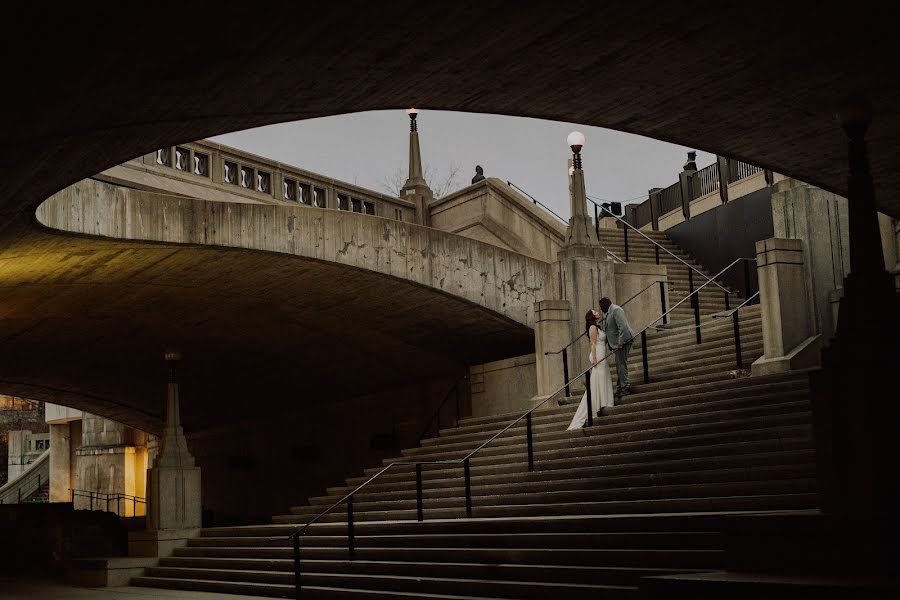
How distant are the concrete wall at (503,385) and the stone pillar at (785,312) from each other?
18.2 ft

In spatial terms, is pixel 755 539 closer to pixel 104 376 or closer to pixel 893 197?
pixel 893 197

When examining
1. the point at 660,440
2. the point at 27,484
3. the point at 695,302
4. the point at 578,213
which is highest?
the point at 578,213

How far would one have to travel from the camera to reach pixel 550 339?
19.6 meters

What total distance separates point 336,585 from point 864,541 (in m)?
7.95

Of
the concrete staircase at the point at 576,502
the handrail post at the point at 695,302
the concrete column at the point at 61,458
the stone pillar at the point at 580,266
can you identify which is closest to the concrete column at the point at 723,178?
the handrail post at the point at 695,302

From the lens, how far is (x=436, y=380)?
25062 millimetres

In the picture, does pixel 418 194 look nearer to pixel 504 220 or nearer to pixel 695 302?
pixel 504 220

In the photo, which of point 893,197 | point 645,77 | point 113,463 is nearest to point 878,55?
point 645,77

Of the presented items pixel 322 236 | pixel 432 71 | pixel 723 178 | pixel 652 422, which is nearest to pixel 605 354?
pixel 652 422

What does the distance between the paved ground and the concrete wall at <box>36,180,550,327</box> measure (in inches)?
202

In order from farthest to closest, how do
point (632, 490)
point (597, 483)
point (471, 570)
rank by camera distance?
point (597, 483), point (632, 490), point (471, 570)

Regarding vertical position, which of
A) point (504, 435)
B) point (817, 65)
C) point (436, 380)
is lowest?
point (504, 435)

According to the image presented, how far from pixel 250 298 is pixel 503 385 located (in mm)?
5132

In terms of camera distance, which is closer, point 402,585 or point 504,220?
point 402,585
